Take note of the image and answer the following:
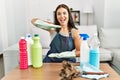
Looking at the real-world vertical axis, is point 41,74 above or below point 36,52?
below

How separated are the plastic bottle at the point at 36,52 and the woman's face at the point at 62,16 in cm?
36

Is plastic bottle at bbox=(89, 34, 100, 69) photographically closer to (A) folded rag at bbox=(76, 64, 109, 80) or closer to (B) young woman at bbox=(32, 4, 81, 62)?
(A) folded rag at bbox=(76, 64, 109, 80)

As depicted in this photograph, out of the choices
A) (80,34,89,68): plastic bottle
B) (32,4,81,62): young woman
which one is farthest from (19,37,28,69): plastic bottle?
(80,34,89,68): plastic bottle

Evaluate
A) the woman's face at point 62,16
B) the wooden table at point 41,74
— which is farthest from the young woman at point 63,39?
the wooden table at point 41,74

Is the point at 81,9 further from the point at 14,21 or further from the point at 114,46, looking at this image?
the point at 14,21

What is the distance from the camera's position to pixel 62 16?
5.19 feet

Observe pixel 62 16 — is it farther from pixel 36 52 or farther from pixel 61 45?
pixel 36 52

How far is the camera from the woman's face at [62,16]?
5.19ft

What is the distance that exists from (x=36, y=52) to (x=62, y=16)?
45cm

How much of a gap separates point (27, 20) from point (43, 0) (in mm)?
525

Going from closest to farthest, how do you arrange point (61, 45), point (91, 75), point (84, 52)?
point (91, 75) → point (84, 52) → point (61, 45)

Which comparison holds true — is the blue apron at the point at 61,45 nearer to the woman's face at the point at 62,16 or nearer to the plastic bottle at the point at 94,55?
the woman's face at the point at 62,16

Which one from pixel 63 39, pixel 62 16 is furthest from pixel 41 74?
pixel 62 16

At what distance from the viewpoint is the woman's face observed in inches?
62.3
